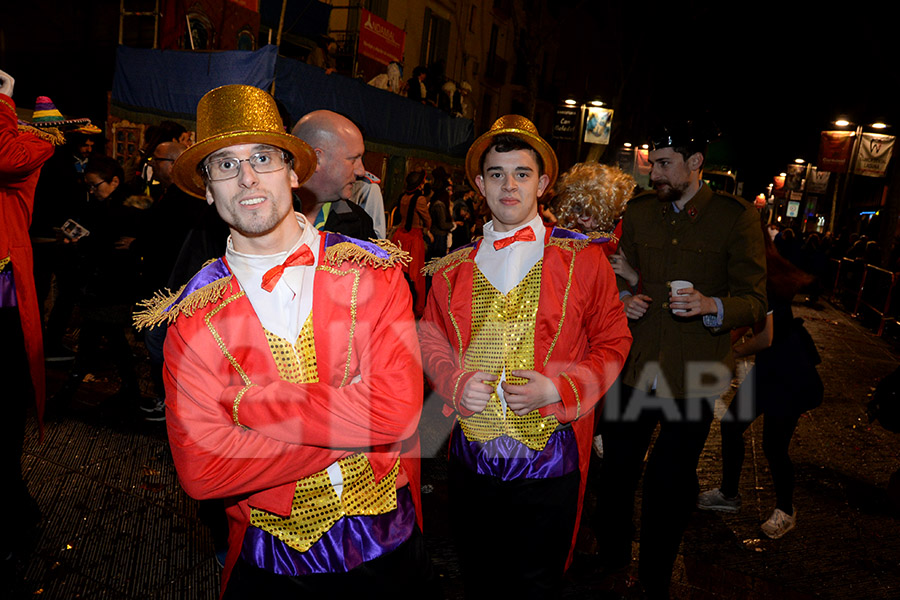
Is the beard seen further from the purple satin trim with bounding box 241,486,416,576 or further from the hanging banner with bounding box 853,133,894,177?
the hanging banner with bounding box 853,133,894,177

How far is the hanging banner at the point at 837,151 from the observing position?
20938 millimetres

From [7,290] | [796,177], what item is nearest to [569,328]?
[7,290]

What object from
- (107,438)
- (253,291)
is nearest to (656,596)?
(253,291)

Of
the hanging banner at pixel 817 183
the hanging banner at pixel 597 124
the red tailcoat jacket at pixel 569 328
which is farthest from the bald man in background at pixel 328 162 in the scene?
the hanging banner at pixel 817 183

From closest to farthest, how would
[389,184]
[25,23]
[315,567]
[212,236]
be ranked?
[315,567], [212,236], [25,23], [389,184]

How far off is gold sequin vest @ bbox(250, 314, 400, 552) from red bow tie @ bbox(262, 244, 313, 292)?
15 centimetres

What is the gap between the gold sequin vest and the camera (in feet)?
5.90

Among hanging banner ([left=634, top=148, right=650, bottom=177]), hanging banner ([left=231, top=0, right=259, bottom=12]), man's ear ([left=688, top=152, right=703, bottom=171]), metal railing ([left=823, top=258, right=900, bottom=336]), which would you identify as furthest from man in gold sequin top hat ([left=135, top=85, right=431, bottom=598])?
hanging banner ([left=634, top=148, right=650, bottom=177])

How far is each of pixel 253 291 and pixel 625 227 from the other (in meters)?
2.35

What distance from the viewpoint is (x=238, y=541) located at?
1.86 m

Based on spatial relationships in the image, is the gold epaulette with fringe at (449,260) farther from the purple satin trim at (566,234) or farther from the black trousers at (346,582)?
the black trousers at (346,582)

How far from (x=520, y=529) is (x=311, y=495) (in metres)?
1.09

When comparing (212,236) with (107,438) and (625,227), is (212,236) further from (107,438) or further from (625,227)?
(107,438)

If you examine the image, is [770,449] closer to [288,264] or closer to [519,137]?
[519,137]
